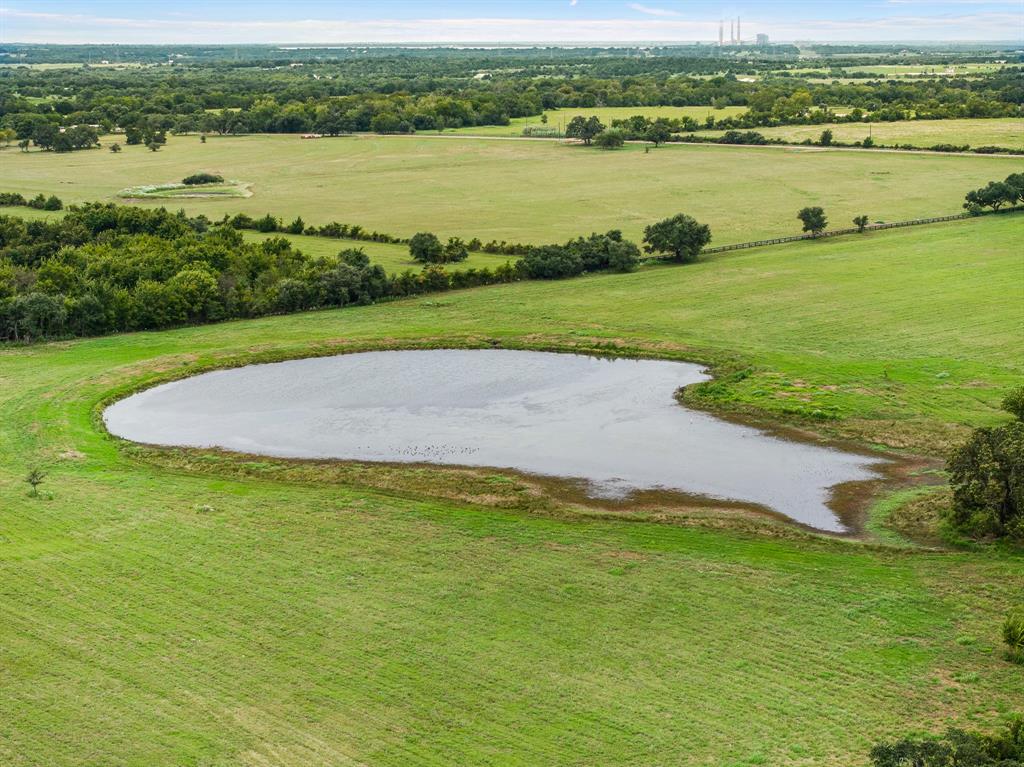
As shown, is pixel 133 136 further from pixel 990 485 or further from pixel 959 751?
pixel 959 751

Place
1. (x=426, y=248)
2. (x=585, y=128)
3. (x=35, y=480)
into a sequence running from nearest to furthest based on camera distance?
(x=35, y=480) < (x=426, y=248) < (x=585, y=128)

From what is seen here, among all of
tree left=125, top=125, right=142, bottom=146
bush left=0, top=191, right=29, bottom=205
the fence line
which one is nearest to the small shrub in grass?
the fence line

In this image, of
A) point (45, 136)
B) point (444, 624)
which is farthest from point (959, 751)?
point (45, 136)

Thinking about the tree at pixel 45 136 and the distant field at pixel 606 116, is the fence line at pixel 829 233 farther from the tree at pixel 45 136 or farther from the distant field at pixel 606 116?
the tree at pixel 45 136

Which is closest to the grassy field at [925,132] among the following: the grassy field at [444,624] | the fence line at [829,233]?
the fence line at [829,233]

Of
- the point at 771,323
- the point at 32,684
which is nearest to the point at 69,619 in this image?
the point at 32,684
